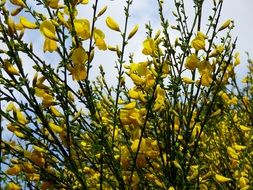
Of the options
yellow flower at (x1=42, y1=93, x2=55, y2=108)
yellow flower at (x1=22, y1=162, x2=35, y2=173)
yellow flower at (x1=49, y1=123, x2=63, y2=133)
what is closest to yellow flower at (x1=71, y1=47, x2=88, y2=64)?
yellow flower at (x1=42, y1=93, x2=55, y2=108)

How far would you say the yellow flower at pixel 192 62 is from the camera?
2.17 metres

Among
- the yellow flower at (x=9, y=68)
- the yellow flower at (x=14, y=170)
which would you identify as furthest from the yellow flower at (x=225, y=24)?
the yellow flower at (x=14, y=170)

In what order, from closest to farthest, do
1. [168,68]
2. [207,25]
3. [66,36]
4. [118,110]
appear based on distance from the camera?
1. [66,36]
2. [118,110]
3. [168,68]
4. [207,25]

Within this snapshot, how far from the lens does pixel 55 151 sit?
193 cm

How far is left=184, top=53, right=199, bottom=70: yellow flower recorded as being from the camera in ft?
7.13

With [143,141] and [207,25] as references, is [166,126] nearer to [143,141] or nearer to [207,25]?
[143,141]

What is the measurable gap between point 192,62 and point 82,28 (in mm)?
646

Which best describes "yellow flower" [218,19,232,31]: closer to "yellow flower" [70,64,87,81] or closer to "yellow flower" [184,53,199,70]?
"yellow flower" [184,53,199,70]

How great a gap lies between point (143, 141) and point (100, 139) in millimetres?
252

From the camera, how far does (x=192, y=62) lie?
218 centimetres

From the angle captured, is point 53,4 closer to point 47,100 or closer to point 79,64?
point 79,64

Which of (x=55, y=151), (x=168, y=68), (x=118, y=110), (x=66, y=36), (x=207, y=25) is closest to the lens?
(x=66, y=36)

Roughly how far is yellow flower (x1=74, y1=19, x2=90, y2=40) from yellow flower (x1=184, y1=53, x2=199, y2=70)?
59 centimetres

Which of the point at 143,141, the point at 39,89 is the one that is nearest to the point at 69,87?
the point at 39,89
